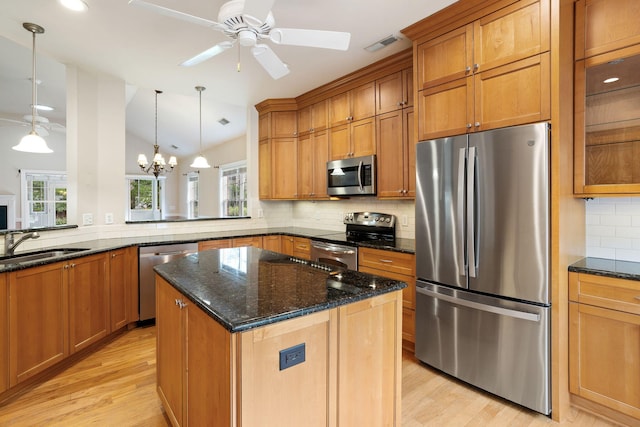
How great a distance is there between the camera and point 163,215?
380 inches

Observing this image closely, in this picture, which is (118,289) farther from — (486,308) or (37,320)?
(486,308)

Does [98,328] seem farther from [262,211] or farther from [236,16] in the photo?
[236,16]

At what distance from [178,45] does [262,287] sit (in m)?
2.53

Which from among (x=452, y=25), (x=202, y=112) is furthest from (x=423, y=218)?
(x=202, y=112)

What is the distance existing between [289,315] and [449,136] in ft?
6.22

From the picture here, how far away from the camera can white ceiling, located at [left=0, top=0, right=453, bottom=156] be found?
2326 mm

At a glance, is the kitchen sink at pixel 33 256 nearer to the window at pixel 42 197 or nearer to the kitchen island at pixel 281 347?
the kitchen island at pixel 281 347

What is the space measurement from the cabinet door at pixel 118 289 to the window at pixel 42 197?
4956 mm

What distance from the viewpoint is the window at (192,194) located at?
9.25 m

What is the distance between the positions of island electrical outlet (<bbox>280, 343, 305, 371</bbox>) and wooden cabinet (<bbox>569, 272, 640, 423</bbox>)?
1796 mm

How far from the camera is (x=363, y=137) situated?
3.51 meters

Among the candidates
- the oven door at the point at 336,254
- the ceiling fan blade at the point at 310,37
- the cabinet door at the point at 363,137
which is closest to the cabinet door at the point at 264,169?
the oven door at the point at 336,254

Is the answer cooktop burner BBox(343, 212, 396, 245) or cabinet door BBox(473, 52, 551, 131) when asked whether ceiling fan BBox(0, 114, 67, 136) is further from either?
cabinet door BBox(473, 52, 551, 131)

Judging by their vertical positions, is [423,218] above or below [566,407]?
above
